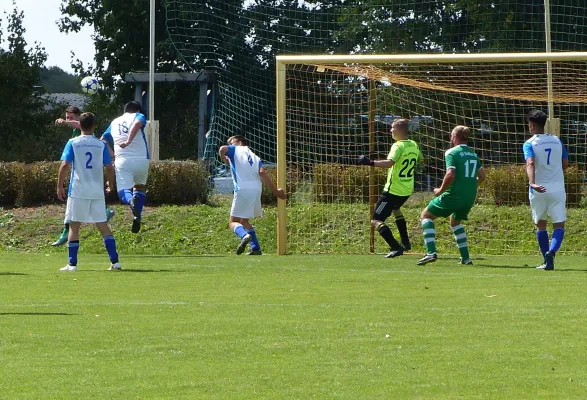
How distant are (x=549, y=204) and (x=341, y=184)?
6.16 m

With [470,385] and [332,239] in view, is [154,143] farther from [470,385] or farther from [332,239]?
[470,385]

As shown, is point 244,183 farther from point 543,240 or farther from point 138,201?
point 543,240

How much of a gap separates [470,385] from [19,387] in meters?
2.41

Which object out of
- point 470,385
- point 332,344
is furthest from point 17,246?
point 470,385

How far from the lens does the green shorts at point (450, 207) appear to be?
47.8 feet

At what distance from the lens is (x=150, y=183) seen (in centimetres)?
2267

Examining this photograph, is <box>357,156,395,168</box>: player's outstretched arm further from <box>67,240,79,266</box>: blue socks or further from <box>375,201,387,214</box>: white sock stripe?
<box>67,240,79,266</box>: blue socks

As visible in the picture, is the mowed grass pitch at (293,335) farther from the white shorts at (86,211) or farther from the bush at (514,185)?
the bush at (514,185)

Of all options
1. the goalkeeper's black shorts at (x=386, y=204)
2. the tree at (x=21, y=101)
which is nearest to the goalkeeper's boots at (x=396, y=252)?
the goalkeeper's black shorts at (x=386, y=204)

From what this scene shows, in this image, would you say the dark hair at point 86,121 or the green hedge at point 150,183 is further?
the green hedge at point 150,183

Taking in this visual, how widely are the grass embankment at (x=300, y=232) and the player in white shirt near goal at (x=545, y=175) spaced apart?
173 inches

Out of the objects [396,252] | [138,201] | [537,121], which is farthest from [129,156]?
[537,121]

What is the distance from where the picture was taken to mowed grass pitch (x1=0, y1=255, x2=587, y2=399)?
6.56 metres

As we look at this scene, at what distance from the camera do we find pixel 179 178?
22.9m
